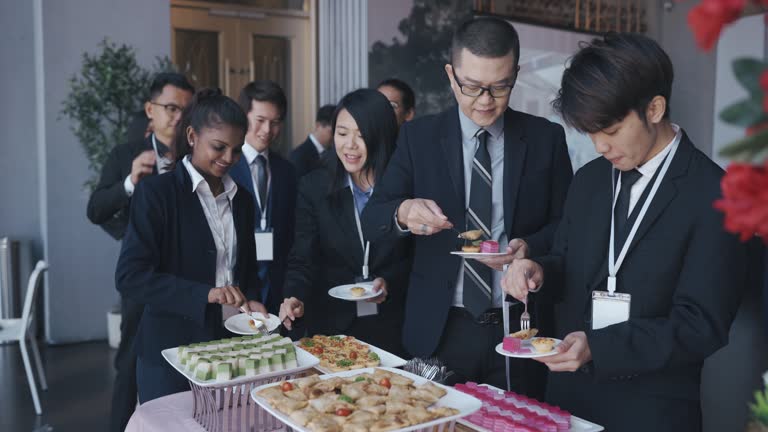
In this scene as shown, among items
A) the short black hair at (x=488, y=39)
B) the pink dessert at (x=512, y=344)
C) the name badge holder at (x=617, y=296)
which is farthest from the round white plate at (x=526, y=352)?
the short black hair at (x=488, y=39)

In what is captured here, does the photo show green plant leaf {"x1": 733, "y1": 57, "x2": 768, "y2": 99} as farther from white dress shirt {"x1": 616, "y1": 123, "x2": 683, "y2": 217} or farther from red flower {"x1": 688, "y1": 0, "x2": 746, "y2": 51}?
white dress shirt {"x1": 616, "y1": 123, "x2": 683, "y2": 217}

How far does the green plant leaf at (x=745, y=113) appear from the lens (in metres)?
0.68

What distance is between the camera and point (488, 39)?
1951 millimetres

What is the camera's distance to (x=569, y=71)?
1.62 metres

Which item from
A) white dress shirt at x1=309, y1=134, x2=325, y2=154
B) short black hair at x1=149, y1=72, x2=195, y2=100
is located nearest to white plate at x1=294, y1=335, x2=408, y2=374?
short black hair at x1=149, y1=72, x2=195, y2=100

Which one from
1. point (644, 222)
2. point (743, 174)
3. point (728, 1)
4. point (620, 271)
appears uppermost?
point (728, 1)

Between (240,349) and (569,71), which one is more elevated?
(569,71)

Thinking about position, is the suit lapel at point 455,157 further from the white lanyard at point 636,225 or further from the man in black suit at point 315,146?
the man in black suit at point 315,146

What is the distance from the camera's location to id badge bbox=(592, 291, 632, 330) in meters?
1.60

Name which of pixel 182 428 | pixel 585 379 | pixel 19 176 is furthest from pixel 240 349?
pixel 19 176

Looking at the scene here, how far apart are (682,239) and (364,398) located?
74 cm

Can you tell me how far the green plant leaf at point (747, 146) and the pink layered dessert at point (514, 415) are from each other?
3.01 feet

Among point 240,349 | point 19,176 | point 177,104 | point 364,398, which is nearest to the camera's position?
point 364,398

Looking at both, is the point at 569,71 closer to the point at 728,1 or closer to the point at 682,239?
the point at 682,239
